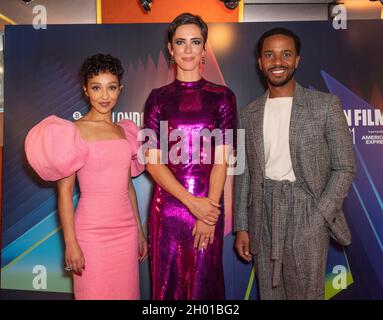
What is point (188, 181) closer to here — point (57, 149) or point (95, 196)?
point (95, 196)

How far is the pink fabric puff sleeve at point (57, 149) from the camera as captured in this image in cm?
210

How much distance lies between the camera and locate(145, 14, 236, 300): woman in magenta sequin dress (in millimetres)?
2246

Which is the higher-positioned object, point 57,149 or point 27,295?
point 57,149

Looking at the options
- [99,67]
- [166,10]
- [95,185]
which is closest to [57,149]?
[95,185]

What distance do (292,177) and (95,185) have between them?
1.12 metres

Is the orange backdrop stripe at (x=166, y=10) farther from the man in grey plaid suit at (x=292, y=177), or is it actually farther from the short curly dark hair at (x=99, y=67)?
the short curly dark hair at (x=99, y=67)

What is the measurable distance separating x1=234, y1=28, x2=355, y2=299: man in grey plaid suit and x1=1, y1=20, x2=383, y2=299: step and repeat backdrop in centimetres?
63

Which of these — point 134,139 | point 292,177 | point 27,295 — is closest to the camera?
point 292,177

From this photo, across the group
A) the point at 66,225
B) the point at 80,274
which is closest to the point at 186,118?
the point at 66,225

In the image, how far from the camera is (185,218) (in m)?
2.26

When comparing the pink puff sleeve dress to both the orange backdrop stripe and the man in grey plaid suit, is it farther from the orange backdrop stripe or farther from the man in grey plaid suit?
the orange backdrop stripe

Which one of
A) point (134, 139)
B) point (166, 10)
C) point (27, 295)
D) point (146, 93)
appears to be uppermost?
point (166, 10)

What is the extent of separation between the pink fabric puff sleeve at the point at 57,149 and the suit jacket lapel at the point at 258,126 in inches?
38.6

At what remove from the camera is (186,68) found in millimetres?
2312
